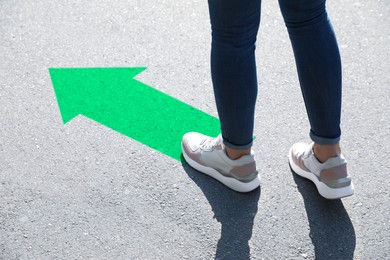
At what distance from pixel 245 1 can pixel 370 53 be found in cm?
162

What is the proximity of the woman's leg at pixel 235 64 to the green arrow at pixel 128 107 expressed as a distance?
0.51m

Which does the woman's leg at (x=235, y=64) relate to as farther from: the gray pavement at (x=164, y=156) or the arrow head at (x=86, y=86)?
the arrow head at (x=86, y=86)

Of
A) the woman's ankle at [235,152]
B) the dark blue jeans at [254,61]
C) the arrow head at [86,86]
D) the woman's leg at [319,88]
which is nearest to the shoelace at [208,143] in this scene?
the woman's ankle at [235,152]

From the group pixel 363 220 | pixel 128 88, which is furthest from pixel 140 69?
pixel 363 220

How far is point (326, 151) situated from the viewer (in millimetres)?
2932

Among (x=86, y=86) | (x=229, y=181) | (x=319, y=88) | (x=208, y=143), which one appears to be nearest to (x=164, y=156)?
(x=208, y=143)

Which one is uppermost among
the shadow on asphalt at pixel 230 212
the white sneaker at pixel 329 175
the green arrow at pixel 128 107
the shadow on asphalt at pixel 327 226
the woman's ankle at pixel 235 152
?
the woman's ankle at pixel 235 152

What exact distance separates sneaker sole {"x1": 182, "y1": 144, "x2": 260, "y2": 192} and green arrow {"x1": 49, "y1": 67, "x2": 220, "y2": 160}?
14cm

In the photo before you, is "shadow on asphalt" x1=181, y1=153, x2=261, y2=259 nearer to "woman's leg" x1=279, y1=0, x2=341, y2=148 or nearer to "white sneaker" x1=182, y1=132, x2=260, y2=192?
"white sneaker" x1=182, y1=132, x2=260, y2=192

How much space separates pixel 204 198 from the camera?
10.1ft

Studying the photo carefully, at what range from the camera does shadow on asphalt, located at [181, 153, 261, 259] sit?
2834 millimetres

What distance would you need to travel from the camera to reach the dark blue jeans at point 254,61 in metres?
2.51

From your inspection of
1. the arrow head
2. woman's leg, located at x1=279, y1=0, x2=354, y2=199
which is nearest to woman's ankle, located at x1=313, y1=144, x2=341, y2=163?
woman's leg, located at x1=279, y1=0, x2=354, y2=199

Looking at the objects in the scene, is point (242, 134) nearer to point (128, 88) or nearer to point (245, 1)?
point (245, 1)
